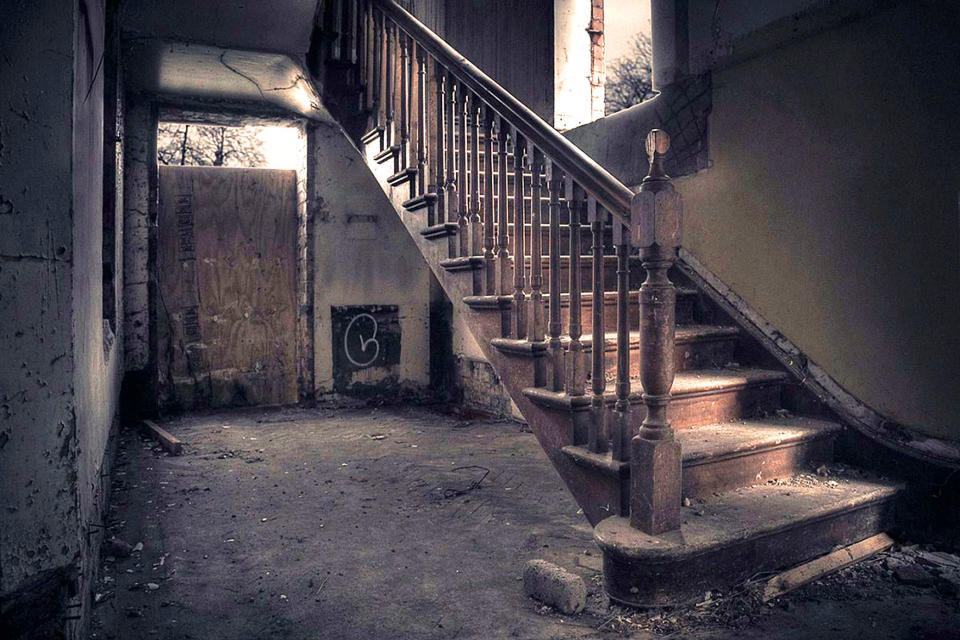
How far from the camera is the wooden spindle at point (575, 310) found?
2246 mm

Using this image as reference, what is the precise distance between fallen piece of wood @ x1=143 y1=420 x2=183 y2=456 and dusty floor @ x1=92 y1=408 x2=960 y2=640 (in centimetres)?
8

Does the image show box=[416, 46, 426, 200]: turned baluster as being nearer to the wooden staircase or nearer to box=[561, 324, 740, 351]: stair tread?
the wooden staircase

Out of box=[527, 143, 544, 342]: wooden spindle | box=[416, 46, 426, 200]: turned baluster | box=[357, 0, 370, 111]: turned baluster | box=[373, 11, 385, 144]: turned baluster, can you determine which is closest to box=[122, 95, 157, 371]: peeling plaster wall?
box=[357, 0, 370, 111]: turned baluster

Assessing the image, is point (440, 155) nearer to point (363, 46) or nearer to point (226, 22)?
point (363, 46)

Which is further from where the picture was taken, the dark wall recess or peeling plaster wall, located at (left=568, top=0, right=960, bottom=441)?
the dark wall recess

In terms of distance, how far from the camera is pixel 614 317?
3.02 metres

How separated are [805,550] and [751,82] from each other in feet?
6.78

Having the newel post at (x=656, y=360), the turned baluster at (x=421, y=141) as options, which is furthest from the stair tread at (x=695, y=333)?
the turned baluster at (x=421, y=141)

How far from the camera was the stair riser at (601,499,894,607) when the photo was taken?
1840mm

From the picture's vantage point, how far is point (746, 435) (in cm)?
242

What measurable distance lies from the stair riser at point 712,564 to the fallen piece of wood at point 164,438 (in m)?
3.02

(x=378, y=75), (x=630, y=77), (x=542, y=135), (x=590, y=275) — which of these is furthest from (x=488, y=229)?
(x=630, y=77)

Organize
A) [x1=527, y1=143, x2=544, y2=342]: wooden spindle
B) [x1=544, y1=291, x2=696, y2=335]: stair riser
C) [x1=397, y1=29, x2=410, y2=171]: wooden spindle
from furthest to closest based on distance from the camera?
[x1=397, y1=29, x2=410, y2=171]: wooden spindle
[x1=544, y1=291, x2=696, y2=335]: stair riser
[x1=527, y1=143, x2=544, y2=342]: wooden spindle

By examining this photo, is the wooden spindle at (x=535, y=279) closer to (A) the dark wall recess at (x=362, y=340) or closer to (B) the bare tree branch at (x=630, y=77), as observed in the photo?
(A) the dark wall recess at (x=362, y=340)
